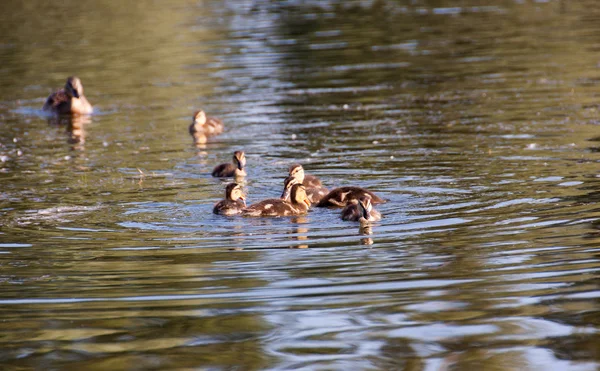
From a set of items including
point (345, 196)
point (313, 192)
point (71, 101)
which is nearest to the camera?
point (345, 196)

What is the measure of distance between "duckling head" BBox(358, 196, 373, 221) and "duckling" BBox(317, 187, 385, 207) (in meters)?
0.50

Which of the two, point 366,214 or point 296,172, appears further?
point 296,172

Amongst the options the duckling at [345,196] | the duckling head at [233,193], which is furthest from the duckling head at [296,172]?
the duckling head at [233,193]

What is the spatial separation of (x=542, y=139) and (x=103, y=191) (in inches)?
219

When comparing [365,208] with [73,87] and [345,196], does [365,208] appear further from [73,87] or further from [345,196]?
[73,87]

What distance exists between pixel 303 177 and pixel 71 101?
9.27 m

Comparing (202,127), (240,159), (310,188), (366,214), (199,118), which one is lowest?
(366,214)

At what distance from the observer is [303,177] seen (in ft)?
39.4

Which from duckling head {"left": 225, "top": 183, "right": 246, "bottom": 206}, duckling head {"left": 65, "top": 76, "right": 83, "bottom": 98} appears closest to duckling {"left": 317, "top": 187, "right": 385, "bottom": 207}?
duckling head {"left": 225, "top": 183, "right": 246, "bottom": 206}

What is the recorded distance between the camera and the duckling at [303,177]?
11.8 m

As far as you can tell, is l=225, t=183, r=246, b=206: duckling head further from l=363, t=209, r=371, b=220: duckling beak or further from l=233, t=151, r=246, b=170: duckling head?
l=233, t=151, r=246, b=170: duckling head

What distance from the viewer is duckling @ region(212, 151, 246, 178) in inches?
517

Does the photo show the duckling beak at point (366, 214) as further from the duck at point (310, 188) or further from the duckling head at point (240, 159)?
the duckling head at point (240, 159)

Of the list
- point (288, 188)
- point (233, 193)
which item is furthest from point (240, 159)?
point (233, 193)
